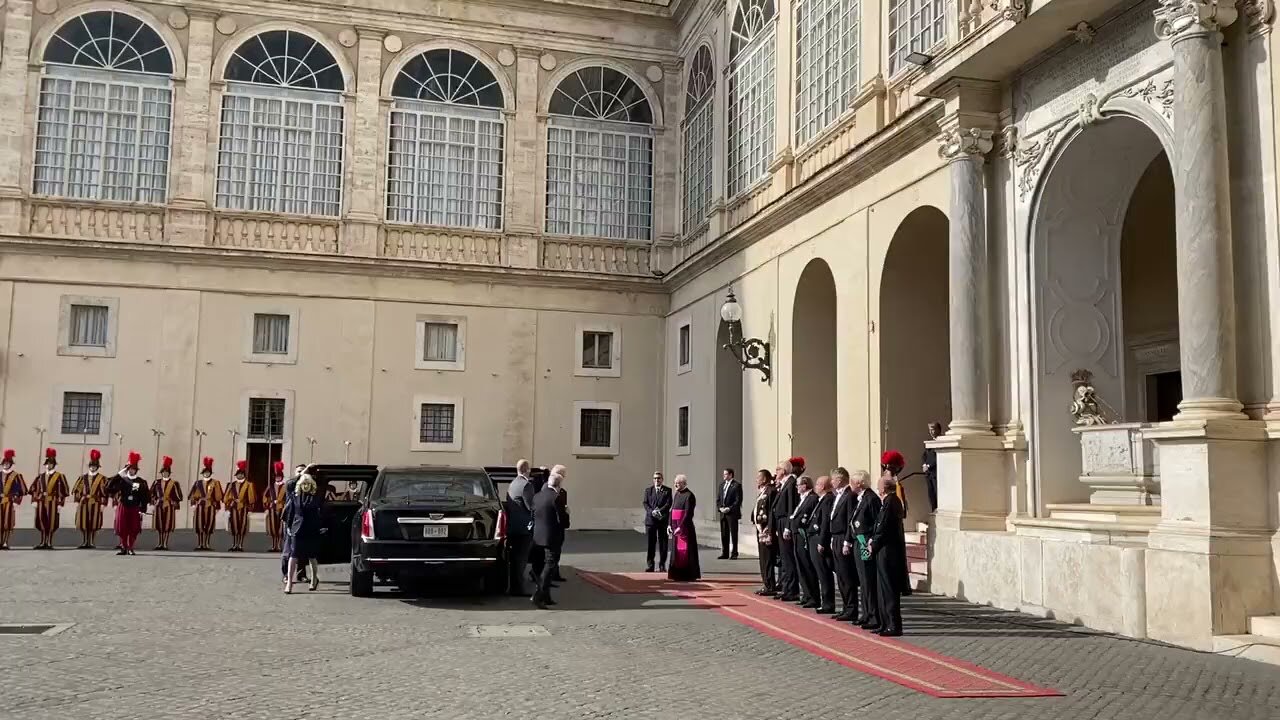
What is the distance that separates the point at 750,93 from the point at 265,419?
14.7 m

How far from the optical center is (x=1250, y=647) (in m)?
10.3

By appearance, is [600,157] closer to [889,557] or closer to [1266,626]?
[889,557]

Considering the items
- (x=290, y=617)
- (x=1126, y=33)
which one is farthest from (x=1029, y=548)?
(x=290, y=617)

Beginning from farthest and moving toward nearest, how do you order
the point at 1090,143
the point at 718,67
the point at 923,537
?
the point at 718,67
the point at 923,537
the point at 1090,143

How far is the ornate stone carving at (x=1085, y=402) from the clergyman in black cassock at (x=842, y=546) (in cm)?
379

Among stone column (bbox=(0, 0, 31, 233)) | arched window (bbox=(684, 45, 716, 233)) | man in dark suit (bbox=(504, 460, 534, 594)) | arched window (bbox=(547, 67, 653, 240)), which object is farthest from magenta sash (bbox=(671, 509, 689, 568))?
stone column (bbox=(0, 0, 31, 233))

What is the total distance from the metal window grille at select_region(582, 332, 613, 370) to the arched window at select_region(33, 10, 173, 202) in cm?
1161

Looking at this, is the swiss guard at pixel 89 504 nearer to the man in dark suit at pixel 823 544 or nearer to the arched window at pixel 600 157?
the arched window at pixel 600 157

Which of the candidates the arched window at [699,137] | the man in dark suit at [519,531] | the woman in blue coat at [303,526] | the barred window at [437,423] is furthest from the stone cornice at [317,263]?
the man in dark suit at [519,531]

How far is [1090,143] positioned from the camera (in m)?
14.4

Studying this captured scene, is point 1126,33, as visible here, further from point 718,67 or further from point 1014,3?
point 718,67

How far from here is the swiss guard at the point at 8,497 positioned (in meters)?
23.2

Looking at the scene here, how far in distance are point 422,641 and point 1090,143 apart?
32.9 feet

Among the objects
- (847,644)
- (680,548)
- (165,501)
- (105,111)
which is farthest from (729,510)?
(105,111)
